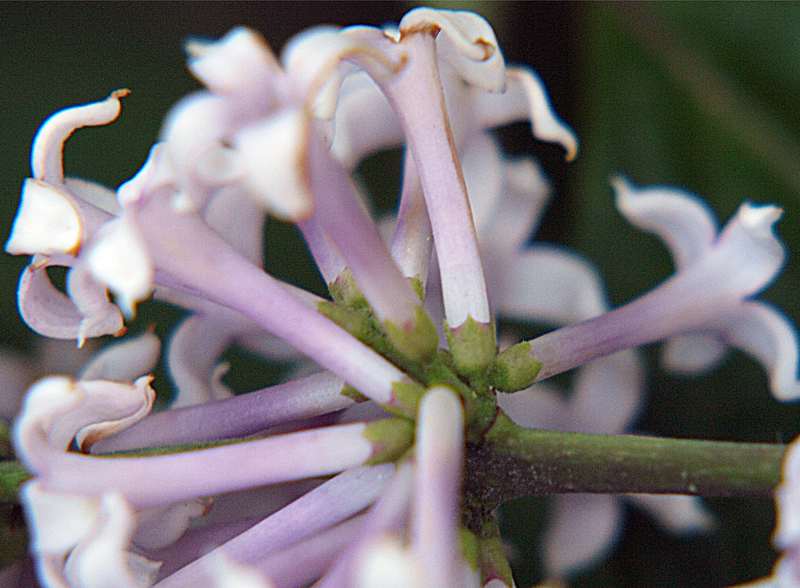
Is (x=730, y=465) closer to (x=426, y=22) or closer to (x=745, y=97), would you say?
(x=426, y=22)

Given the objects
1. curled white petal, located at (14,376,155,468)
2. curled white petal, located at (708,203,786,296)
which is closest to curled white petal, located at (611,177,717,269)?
curled white petal, located at (708,203,786,296)

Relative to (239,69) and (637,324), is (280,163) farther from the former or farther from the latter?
(637,324)

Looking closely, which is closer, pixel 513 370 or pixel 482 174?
pixel 513 370

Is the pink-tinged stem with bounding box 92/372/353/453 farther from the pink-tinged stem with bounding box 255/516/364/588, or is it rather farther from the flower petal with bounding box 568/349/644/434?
the flower petal with bounding box 568/349/644/434

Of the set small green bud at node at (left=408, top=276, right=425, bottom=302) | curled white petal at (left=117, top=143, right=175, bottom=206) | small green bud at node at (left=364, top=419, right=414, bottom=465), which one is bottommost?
small green bud at node at (left=364, top=419, right=414, bottom=465)

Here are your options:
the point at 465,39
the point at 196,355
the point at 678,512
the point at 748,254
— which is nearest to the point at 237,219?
the point at 196,355

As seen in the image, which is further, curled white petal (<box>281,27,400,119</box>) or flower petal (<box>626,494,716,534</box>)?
flower petal (<box>626,494,716,534</box>)

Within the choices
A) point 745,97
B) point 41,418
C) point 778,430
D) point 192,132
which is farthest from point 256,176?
point 745,97
